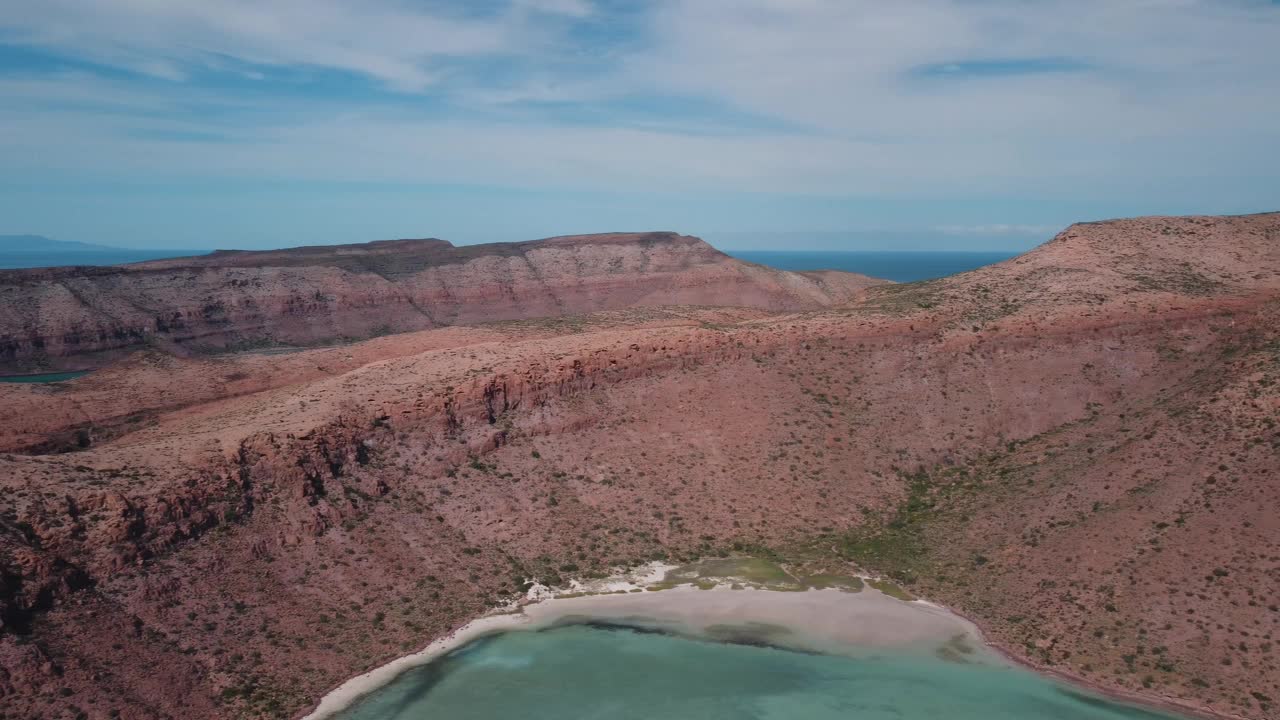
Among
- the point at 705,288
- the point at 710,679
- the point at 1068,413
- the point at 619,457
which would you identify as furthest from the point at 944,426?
the point at 705,288

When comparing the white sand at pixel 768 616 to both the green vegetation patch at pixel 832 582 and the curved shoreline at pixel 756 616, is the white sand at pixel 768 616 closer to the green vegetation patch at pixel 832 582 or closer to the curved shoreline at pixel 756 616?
the curved shoreline at pixel 756 616

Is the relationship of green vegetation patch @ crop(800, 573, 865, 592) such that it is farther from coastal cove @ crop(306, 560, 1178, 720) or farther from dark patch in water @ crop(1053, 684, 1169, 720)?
dark patch in water @ crop(1053, 684, 1169, 720)

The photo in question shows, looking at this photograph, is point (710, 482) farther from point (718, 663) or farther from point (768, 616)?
point (718, 663)

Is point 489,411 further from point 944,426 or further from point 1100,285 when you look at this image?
point 1100,285

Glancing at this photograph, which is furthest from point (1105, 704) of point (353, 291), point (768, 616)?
point (353, 291)

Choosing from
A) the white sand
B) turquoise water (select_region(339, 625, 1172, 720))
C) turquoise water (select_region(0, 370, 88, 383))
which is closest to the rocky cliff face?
turquoise water (select_region(0, 370, 88, 383))

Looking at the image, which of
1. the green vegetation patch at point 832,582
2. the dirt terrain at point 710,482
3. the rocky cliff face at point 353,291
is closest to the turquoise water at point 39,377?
the rocky cliff face at point 353,291
